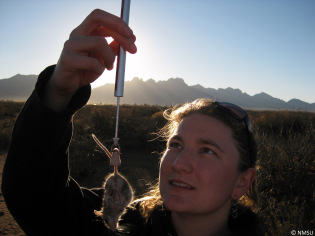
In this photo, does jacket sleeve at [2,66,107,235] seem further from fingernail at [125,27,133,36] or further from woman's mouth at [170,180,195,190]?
woman's mouth at [170,180,195,190]

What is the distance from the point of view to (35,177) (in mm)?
1387

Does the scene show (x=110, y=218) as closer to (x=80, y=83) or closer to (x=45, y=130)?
(x=45, y=130)

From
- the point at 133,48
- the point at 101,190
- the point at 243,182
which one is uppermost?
the point at 133,48

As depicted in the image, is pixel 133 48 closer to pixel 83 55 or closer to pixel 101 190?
pixel 83 55

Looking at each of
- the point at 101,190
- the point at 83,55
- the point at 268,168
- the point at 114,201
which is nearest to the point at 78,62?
the point at 83,55

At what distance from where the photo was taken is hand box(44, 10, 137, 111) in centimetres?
126

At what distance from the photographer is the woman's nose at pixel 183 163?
177cm

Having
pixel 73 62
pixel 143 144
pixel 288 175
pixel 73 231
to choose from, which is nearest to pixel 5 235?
pixel 73 231

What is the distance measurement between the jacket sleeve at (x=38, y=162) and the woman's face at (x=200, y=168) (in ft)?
2.49

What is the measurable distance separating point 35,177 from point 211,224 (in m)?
1.36

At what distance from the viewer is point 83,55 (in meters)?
1.27

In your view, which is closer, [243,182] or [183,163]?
[183,163]

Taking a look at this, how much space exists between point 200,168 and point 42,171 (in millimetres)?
1057

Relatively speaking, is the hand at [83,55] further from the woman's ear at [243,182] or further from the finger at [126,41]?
the woman's ear at [243,182]
